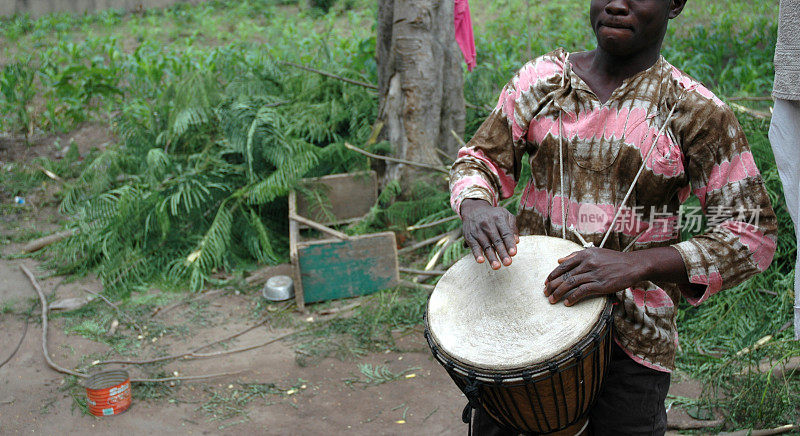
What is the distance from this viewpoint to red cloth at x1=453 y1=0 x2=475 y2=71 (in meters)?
5.90

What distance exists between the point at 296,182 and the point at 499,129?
3593 mm

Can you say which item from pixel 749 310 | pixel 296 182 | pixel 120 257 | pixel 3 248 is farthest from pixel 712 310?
pixel 3 248

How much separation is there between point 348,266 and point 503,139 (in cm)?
285

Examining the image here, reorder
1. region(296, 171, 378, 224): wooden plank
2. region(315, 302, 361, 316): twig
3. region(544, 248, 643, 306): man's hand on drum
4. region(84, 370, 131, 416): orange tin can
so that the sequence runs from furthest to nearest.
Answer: region(296, 171, 378, 224): wooden plank, region(315, 302, 361, 316): twig, region(84, 370, 131, 416): orange tin can, region(544, 248, 643, 306): man's hand on drum

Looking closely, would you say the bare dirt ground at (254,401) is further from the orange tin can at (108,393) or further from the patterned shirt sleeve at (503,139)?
the patterned shirt sleeve at (503,139)

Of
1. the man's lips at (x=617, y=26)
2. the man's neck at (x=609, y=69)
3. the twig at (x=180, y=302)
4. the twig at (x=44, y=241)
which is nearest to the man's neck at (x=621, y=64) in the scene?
the man's neck at (x=609, y=69)

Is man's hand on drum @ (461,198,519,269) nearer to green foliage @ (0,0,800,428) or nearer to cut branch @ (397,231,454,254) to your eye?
green foliage @ (0,0,800,428)

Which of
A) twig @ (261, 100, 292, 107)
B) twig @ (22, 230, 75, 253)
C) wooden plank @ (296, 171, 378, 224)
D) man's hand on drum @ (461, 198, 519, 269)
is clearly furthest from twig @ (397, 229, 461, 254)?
man's hand on drum @ (461, 198, 519, 269)

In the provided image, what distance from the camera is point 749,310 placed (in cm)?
388

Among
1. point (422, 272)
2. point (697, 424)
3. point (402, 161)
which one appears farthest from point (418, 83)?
point (697, 424)

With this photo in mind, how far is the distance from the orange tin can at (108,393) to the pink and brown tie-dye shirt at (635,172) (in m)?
2.40

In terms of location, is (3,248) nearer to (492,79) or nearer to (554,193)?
(492,79)

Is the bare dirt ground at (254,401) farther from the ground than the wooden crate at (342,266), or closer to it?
closer to it

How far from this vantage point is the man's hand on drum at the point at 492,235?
182 centimetres
